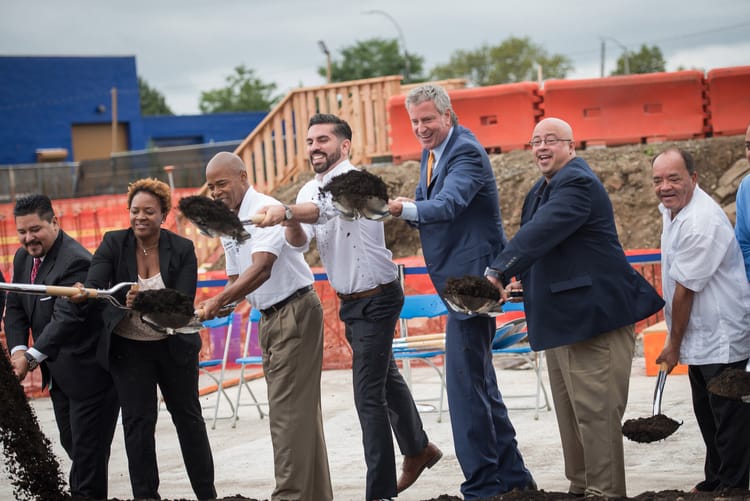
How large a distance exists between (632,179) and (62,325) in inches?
427

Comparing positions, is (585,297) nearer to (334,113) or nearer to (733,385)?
(733,385)

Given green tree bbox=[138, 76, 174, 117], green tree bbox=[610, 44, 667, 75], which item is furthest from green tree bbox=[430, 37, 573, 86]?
green tree bbox=[138, 76, 174, 117]

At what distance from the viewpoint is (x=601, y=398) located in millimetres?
4902

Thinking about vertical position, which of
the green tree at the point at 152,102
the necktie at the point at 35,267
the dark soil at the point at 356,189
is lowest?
the necktie at the point at 35,267

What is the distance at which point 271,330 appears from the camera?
17.9 ft

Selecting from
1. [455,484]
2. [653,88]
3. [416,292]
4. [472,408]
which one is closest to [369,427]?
[472,408]

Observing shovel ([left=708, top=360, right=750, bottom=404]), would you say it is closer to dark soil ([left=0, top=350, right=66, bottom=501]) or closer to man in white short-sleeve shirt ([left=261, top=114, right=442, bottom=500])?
man in white short-sleeve shirt ([left=261, top=114, right=442, bottom=500])

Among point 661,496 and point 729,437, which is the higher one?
point 729,437

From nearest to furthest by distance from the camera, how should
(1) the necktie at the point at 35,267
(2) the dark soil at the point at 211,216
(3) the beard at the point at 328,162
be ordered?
(2) the dark soil at the point at 211,216, (3) the beard at the point at 328,162, (1) the necktie at the point at 35,267

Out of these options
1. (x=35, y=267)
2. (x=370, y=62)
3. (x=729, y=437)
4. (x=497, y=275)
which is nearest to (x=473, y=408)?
(x=497, y=275)

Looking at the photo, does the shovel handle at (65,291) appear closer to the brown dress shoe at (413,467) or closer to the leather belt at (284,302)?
the leather belt at (284,302)

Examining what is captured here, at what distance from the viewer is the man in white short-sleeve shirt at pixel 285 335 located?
5305 mm

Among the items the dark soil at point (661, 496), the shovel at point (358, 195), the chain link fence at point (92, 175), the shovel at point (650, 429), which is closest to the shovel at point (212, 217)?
the shovel at point (358, 195)

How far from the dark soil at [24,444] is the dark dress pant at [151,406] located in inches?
18.9
